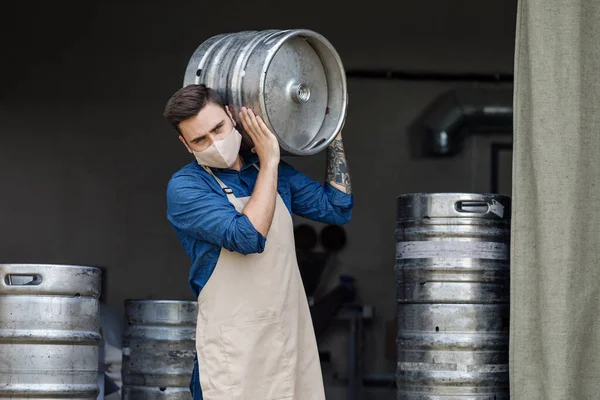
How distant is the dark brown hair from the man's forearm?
29cm

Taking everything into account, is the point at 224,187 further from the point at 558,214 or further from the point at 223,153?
the point at 558,214

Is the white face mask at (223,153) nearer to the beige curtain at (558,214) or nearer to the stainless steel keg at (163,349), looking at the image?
the beige curtain at (558,214)

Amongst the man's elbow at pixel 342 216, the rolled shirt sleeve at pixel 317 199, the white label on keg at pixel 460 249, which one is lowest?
the white label on keg at pixel 460 249

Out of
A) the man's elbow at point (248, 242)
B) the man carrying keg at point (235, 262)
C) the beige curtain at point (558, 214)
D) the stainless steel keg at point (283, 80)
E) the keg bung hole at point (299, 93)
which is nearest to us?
the man's elbow at point (248, 242)

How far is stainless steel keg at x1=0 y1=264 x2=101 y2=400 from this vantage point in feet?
14.5

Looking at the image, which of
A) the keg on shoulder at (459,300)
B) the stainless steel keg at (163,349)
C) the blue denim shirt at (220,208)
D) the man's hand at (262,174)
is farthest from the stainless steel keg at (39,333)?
the keg on shoulder at (459,300)

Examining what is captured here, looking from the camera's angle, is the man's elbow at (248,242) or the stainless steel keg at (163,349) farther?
the stainless steel keg at (163,349)

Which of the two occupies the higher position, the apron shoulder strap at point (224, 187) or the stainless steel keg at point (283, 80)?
the stainless steel keg at point (283, 80)

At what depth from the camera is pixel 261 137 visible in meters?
3.56

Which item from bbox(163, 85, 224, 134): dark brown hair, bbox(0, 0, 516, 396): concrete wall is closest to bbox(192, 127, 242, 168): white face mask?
bbox(163, 85, 224, 134): dark brown hair

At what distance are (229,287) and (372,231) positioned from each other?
19.4 ft

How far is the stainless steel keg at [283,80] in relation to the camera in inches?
143

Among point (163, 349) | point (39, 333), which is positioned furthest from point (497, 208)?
point (39, 333)

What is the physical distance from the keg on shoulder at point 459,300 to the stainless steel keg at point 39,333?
4.65ft
